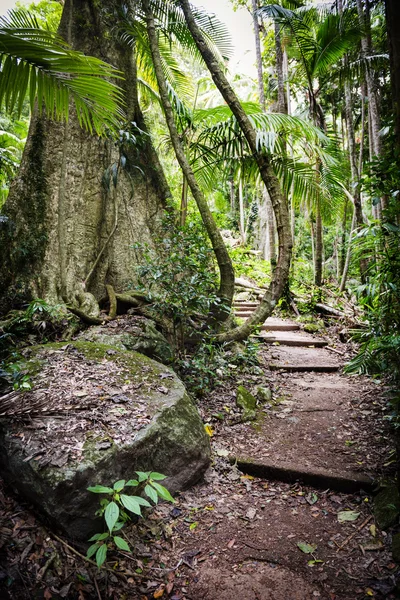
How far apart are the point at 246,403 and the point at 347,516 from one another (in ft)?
4.86

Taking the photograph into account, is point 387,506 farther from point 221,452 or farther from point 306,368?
point 306,368

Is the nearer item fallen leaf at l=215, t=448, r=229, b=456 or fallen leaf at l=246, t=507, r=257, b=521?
fallen leaf at l=246, t=507, r=257, b=521

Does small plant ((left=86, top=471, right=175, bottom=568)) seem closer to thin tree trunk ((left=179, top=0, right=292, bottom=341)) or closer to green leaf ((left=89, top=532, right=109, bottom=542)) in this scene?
green leaf ((left=89, top=532, right=109, bottom=542))

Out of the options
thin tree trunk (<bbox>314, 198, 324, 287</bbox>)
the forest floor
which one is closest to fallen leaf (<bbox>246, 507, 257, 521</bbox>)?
the forest floor

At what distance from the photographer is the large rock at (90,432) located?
1.80m

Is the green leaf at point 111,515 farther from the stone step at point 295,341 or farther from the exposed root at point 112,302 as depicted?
the stone step at point 295,341

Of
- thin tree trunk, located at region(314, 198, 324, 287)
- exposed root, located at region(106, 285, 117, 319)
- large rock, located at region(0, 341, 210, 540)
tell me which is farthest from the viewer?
thin tree trunk, located at region(314, 198, 324, 287)

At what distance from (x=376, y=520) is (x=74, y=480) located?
6.25 feet

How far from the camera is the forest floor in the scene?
1711 mm

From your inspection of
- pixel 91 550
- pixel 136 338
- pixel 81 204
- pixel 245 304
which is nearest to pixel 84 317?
pixel 136 338

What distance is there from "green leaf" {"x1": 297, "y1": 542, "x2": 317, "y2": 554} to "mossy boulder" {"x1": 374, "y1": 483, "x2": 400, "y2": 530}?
0.46 meters

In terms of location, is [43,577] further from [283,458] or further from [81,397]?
[283,458]

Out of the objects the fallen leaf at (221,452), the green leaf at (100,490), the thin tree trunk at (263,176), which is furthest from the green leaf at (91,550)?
the thin tree trunk at (263,176)

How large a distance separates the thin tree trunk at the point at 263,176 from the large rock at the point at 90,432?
1.86 meters
